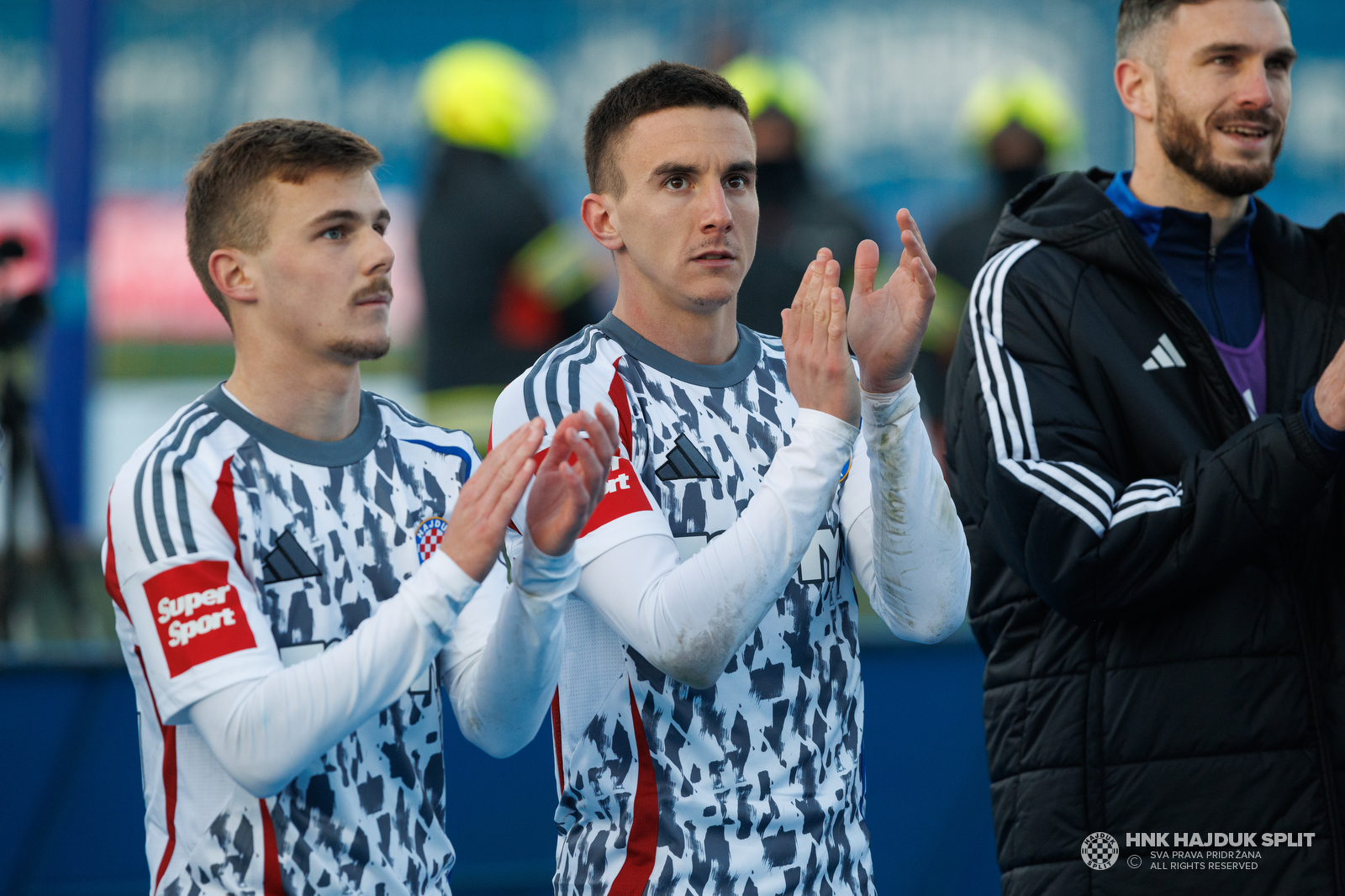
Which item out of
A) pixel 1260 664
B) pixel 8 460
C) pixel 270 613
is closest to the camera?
pixel 270 613

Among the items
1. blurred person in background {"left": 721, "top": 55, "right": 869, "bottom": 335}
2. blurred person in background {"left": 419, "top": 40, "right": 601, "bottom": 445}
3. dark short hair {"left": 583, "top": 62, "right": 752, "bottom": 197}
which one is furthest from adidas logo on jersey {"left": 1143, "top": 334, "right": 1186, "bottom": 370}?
blurred person in background {"left": 419, "top": 40, "right": 601, "bottom": 445}

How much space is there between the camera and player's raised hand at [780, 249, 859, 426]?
2156 mm

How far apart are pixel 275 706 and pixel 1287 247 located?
2051 millimetres

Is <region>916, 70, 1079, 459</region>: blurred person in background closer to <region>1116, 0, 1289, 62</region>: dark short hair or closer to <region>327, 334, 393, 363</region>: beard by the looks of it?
<region>1116, 0, 1289, 62</region>: dark short hair

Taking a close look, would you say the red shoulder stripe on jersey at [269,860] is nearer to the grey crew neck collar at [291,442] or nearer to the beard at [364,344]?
the grey crew neck collar at [291,442]

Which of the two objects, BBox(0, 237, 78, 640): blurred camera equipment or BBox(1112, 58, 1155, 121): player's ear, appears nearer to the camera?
BBox(1112, 58, 1155, 121): player's ear

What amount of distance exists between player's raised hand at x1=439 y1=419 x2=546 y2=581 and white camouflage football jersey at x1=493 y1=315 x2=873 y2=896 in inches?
7.6

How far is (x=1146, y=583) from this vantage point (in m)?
2.44

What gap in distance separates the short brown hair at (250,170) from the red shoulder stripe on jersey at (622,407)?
51 cm

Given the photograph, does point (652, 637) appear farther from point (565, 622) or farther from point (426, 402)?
point (426, 402)

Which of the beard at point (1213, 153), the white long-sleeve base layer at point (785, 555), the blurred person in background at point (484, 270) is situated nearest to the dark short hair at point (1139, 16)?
the beard at point (1213, 153)

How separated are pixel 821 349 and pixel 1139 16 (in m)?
1.31

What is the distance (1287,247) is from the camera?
9.41 feet

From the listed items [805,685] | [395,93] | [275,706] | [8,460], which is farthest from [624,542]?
[395,93]
